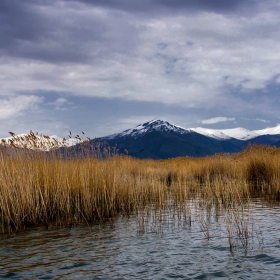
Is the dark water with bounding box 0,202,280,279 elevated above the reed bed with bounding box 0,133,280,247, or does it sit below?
below

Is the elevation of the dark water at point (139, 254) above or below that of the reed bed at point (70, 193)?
below

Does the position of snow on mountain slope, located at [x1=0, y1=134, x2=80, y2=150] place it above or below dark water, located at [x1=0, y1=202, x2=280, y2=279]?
above

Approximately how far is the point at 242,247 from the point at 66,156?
627 cm

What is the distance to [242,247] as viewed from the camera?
20.1 ft

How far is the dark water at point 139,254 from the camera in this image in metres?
5.18

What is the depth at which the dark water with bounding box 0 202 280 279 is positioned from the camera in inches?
204

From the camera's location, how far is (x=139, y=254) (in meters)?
6.05

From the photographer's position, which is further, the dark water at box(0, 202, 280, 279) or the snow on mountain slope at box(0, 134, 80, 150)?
the snow on mountain slope at box(0, 134, 80, 150)

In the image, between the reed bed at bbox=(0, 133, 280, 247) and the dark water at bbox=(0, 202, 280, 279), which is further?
the reed bed at bbox=(0, 133, 280, 247)

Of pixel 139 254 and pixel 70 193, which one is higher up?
pixel 70 193

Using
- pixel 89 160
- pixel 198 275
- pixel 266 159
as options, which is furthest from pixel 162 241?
pixel 266 159

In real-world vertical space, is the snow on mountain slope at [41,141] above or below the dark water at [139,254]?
above

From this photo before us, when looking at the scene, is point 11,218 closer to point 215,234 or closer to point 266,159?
point 215,234

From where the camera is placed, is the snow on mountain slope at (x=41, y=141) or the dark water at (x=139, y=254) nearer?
the dark water at (x=139, y=254)
